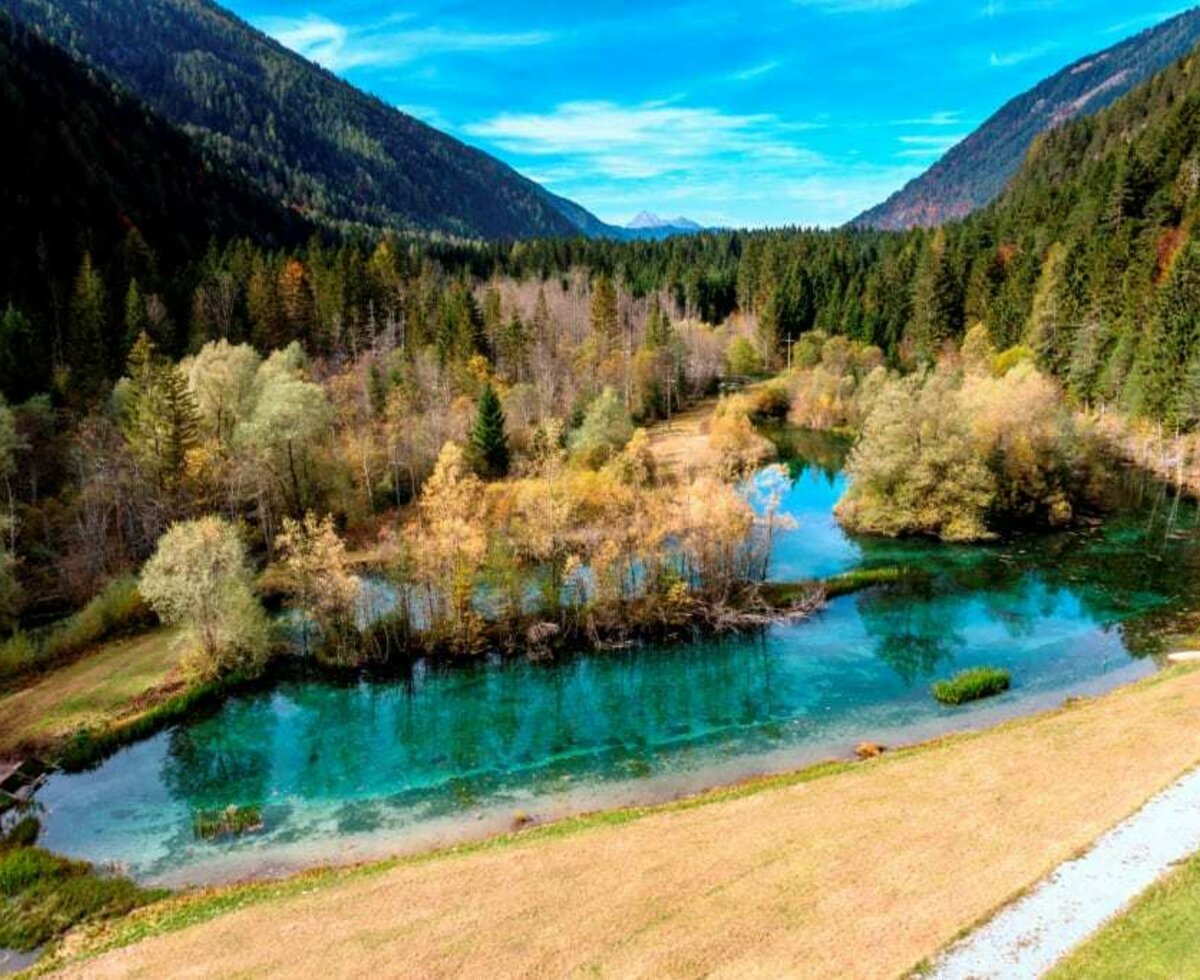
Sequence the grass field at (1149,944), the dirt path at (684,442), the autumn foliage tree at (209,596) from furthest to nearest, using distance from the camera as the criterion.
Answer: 1. the dirt path at (684,442)
2. the autumn foliage tree at (209,596)
3. the grass field at (1149,944)

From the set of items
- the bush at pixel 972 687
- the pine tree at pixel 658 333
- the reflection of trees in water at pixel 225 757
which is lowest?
the reflection of trees in water at pixel 225 757

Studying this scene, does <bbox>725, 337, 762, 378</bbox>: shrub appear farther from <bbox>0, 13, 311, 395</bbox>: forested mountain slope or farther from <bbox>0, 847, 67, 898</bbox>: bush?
<bbox>0, 847, 67, 898</bbox>: bush

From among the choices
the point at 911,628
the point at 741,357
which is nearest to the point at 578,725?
the point at 911,628

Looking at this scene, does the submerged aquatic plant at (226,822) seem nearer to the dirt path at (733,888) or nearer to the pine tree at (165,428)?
the dirt path at (733,888)

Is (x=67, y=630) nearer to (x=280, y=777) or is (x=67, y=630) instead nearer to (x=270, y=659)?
(x=270, y=659)

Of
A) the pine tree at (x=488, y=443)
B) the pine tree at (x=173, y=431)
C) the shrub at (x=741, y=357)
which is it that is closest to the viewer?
the pine tree at (x=173, y=431)

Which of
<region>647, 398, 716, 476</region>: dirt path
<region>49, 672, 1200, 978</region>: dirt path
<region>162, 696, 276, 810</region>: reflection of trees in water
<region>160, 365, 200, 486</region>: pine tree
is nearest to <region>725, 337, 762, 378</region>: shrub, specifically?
<region>647, 398, 716, 476</region>: dirt path

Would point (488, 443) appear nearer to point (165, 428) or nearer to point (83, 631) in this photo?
point (165, 428)

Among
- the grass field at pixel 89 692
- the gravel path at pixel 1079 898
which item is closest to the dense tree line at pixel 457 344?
the grass field at pixel 89 692
